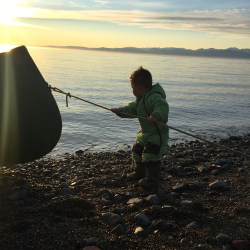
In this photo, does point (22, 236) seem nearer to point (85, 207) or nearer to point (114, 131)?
point (85, 207)

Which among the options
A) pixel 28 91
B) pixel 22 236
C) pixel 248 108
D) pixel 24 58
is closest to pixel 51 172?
pixel 28 91

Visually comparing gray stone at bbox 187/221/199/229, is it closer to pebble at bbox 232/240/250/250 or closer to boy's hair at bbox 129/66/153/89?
pebble at bbox 232/240/250/250

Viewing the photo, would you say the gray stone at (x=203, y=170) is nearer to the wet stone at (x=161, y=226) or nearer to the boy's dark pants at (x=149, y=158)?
the boy's dark pants at (x=149, y=158)

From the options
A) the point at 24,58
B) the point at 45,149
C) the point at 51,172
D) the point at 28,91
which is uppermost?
the point at 24,58

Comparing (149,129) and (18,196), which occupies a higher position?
(149,129)

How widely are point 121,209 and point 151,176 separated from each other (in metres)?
1.10

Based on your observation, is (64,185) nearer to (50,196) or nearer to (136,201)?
(50,196)

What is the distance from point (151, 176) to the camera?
5.02 meters

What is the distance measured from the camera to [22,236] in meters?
3.30

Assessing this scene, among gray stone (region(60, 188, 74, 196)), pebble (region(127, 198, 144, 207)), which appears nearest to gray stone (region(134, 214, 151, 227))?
pebble (region(127, 198, 144, 207))

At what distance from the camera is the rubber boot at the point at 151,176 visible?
495cm

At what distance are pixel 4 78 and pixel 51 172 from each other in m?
2.21

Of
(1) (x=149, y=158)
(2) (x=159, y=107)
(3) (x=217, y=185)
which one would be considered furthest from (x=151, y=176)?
(2) (x=159, y=107)

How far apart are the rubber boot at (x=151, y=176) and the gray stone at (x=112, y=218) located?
1198 millimetres
